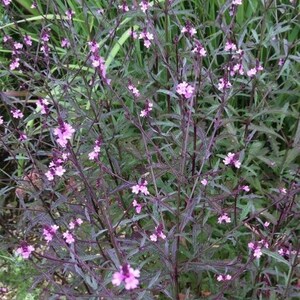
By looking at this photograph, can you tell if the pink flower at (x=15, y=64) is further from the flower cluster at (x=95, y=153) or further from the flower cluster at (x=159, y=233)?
the flower cluster at (x=159, y=233)

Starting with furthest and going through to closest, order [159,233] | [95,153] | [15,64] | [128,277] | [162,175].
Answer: [15,64] < [162,175] < [95,153] < [159,233] < [128,277]

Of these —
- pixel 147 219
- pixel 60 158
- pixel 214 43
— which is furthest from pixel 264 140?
pixel 60 158

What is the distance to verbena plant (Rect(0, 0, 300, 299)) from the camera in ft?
5.69

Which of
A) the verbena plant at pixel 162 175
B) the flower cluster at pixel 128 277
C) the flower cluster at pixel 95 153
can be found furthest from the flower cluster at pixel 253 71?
the flower cluster at pixel 128 277

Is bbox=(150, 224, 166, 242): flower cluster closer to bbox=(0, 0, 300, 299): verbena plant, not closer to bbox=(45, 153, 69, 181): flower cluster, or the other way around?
bbox=(0, 0, 300, 299): verbena plant

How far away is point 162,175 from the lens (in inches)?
84.0

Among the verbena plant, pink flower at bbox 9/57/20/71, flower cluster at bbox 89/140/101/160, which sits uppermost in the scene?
pink flower at bbox 9/57/20/71

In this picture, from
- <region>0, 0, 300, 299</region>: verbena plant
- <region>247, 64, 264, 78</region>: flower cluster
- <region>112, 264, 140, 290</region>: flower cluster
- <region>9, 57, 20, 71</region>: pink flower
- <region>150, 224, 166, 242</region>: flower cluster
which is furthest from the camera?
<region>9, 57, 20, 71</region>: pink flower

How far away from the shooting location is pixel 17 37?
145 inches

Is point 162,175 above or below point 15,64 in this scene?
below

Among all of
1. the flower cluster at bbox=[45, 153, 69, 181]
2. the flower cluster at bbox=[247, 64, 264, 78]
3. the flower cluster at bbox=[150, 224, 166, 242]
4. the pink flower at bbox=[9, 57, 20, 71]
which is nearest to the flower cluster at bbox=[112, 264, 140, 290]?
the flower cluster at bbox=[150, 224, 166, 242]

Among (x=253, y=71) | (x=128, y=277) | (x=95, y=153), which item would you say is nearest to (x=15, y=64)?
(x=95, y=153)

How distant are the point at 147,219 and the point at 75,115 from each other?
53 centimetres

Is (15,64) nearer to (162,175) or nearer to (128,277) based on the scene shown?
(162,175)
